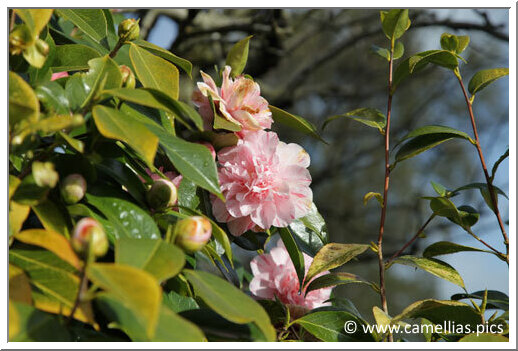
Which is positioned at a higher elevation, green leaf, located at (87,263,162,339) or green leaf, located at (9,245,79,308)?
green leaf, located at (87,263,162,339)

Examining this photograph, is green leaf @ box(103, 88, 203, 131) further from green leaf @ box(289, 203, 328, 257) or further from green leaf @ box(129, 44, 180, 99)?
green leaf @ box(289, 203, 328, 257)

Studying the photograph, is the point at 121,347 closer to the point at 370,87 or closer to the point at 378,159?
the point at 370,87

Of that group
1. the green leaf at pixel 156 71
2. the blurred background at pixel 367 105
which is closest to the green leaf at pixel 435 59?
the green leaf at pixel 156 71

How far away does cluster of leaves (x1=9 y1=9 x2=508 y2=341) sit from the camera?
0.98 feet

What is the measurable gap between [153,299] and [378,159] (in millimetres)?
3224

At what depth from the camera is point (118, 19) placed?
93cm

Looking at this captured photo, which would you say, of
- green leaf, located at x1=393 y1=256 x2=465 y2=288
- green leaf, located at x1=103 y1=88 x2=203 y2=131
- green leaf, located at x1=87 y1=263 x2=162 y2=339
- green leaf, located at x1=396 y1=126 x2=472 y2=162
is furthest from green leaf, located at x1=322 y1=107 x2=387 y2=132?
green leaf, located at x1=87 y1=263 x2=162 y2=339

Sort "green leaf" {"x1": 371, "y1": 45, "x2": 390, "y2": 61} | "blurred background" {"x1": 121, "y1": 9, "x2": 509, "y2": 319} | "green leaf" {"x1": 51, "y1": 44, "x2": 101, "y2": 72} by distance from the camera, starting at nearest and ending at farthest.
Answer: "green leaf" {"x1": 51, "y1": 44, "x2": 101, "y2": 72} < "green leaf" {"x1": 371, "y1": 45, "x2": 390, "y2": 61} < "blurred background" {"x1": 121, "y1": 9, "x2": 509, "y2": 319}

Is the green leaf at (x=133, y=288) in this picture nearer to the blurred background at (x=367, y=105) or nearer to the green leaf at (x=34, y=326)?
the green leaf at (x=34, y=326)

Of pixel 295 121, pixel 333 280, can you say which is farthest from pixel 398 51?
pixel 333 280

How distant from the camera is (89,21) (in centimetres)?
51

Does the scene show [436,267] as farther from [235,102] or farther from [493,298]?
[235,102]

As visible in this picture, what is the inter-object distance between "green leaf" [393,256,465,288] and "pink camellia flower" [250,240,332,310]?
0.38 ft

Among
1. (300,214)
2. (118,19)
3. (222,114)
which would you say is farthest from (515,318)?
(118,19)
